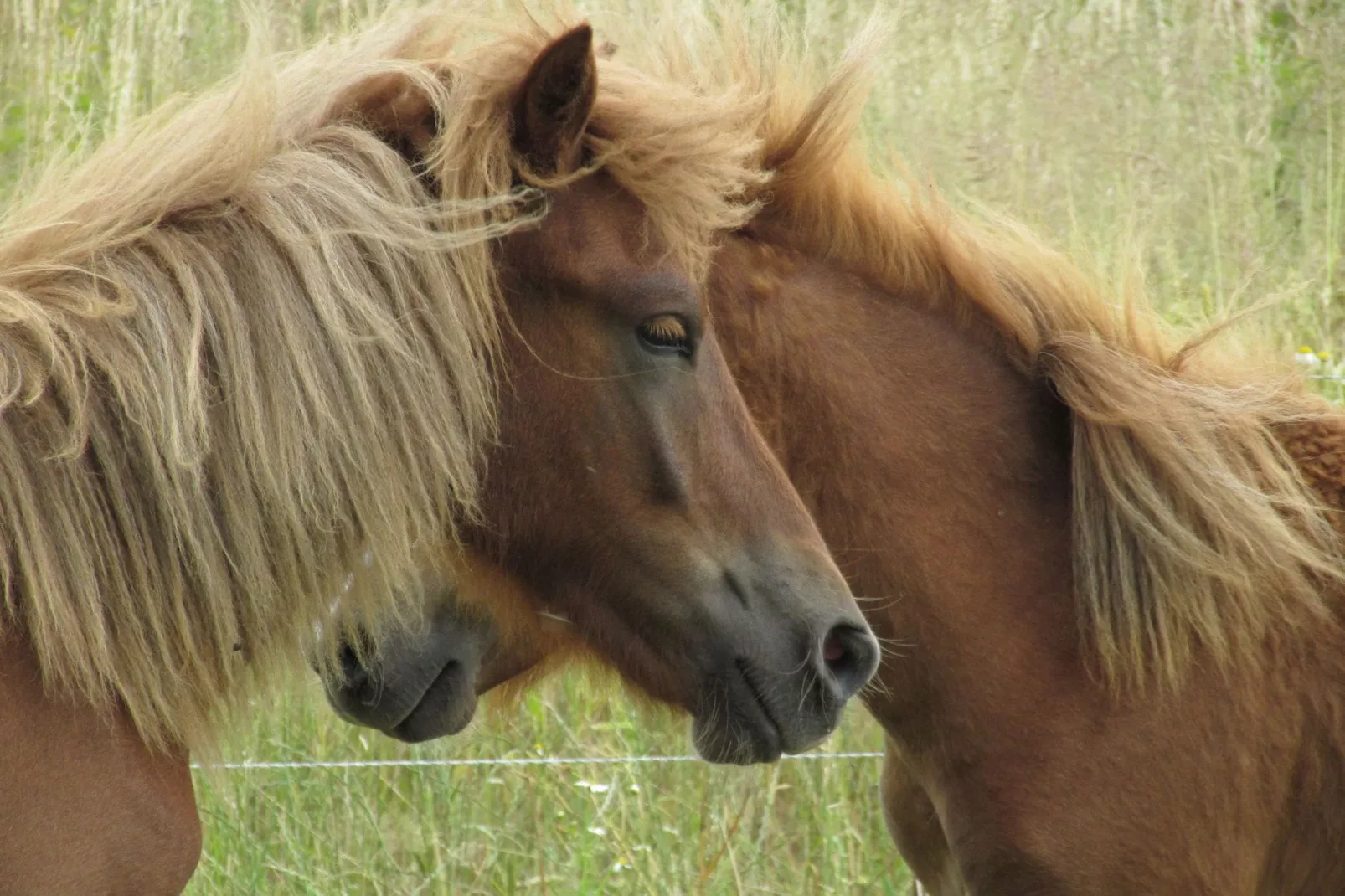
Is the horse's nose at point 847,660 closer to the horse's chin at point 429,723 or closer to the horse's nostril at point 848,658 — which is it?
the horse's nostril at point 848,658

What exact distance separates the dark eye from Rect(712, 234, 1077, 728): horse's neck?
0.43 m

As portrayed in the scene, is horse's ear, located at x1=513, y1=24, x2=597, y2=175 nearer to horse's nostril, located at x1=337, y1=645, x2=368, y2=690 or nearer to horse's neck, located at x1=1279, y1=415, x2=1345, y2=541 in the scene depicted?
horse's nostril, located at x1=337, y1=645, x2=368, y2=690

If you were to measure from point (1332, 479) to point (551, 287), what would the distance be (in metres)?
1.55

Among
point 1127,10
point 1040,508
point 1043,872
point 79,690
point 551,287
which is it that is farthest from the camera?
point 1127,10

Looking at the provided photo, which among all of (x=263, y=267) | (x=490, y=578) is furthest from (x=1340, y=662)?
(x=263, y=267)

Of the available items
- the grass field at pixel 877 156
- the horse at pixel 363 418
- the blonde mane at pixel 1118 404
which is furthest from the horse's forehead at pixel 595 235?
the grass field at pixel 877 156

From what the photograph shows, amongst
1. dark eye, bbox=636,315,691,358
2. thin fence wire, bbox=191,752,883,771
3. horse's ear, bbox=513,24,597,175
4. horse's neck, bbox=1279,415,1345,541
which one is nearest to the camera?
horse's ear, bbox=513,24,597,175

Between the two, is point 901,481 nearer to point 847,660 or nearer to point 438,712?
point 847,660

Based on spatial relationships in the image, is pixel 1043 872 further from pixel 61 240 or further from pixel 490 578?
pixel 61 240

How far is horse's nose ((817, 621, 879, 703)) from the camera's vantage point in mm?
2115

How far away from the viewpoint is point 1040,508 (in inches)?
103

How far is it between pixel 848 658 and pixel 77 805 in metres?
1.10

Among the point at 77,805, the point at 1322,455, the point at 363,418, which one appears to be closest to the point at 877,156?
the point at 1322,455

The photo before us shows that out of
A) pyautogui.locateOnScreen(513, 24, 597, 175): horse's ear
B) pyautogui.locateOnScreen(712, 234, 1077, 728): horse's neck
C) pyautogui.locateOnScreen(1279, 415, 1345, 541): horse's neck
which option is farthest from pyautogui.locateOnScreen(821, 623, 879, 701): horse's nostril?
pyautogui.locateOnScreen(1279, 415, 1345, 541): horse's neck
